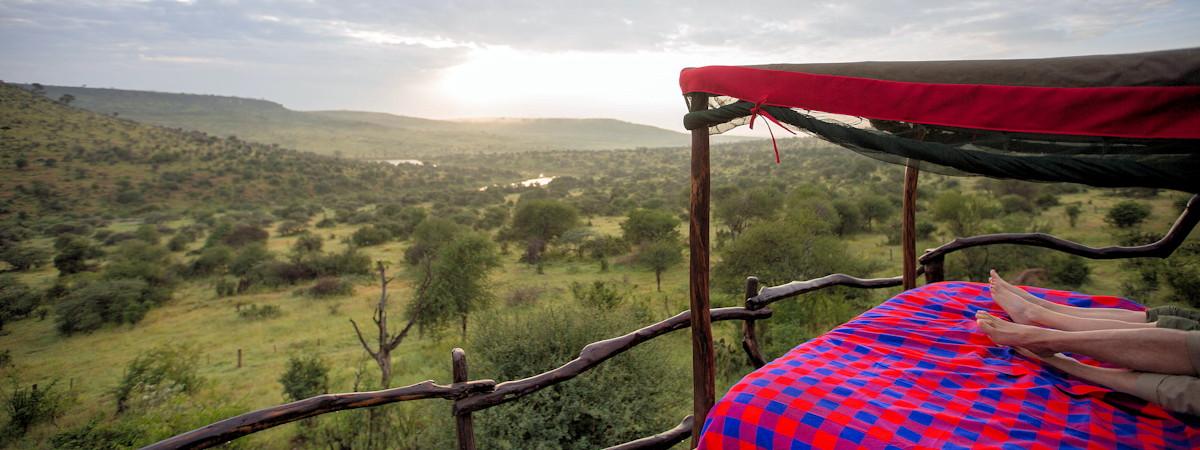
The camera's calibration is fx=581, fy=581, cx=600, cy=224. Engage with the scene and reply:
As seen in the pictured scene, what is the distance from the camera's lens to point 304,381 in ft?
33.1

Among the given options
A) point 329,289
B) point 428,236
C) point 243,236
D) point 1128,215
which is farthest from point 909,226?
point 243,236

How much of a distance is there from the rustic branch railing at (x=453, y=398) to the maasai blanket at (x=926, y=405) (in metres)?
0.99

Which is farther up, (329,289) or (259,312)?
(329,289)

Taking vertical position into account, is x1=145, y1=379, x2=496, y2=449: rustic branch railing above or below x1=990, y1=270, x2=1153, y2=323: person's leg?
below

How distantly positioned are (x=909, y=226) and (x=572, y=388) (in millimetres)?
3551

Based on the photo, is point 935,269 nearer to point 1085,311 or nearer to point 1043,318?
point 1085,311

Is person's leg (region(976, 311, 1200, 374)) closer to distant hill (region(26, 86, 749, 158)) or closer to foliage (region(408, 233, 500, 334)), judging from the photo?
foliage (region(408, 233, 500, 334))

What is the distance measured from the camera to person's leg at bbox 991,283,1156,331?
7.33 feet

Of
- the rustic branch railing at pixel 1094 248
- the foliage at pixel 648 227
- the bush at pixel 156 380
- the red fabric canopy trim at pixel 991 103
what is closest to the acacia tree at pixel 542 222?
the foliage at pixel 648 227

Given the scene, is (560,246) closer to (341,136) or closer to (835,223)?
(835,223)

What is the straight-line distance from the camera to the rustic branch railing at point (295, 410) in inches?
87.4

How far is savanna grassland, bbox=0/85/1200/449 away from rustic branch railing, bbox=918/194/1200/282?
3293 millimetres

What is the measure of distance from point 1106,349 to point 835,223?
18.6 m

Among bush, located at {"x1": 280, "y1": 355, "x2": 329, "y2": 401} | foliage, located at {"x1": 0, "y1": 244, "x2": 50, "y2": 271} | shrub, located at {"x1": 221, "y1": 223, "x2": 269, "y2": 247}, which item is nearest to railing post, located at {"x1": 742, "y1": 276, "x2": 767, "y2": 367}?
bush, located at {"x1": 280, "y1": 355, "x2": 329, "y2": 401}
